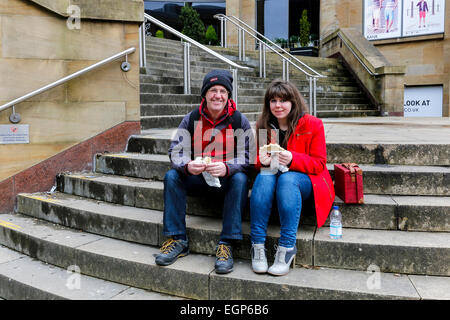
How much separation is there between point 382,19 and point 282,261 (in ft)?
50.5

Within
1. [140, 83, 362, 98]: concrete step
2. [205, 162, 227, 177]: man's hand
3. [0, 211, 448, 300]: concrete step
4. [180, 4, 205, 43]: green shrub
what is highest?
[180, 4, 205, 43]: green shrub

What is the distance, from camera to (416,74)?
1452 centimetres

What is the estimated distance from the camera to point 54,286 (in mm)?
2891

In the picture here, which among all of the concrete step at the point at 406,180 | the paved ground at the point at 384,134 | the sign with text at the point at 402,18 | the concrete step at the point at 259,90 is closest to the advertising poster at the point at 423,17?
the sign with text at the point at 402,18

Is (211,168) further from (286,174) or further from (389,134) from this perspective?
(389,134)

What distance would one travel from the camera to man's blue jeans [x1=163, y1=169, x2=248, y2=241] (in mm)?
2822

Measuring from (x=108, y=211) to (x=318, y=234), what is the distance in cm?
193

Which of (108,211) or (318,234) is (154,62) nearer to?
(108,211)

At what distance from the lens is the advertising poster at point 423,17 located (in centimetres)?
1411

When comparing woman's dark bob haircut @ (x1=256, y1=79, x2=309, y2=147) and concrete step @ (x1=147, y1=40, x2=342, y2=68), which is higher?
concrete step @ (x1=147, y1=40, x2=342, y2=68)

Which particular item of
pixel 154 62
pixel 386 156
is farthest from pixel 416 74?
pixel 386 156

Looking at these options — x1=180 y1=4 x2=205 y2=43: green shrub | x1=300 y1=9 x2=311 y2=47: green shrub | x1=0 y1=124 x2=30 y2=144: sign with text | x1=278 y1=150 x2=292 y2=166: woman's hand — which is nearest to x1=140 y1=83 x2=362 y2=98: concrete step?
x1=0 y1=124 x2=30 y2=144: sign with text

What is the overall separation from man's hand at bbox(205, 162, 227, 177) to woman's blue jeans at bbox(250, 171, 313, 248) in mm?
271

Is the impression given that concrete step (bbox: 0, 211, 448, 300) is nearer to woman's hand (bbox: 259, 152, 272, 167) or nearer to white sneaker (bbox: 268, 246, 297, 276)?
white sneaker (bbox: 268, 246, 297, 276)
